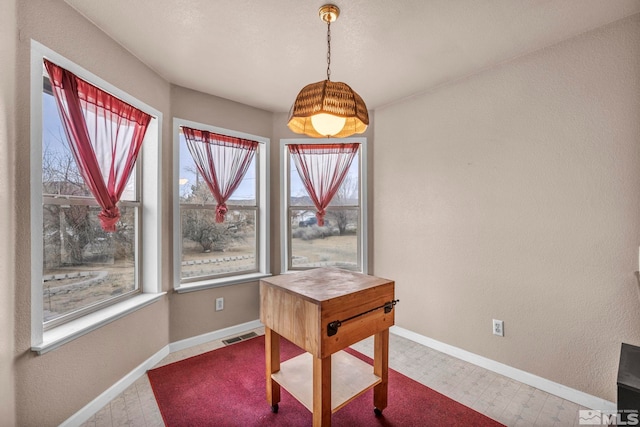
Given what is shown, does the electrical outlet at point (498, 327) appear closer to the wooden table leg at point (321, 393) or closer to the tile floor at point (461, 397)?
the tile floor at point (461, 397)

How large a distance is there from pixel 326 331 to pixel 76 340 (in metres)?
1.59

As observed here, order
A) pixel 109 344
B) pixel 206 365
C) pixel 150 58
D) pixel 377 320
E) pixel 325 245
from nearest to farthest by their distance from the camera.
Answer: pixel 377 320 < pixel 109 344 < pixel 150 58 < pixel 206 365 < pixel 325 245

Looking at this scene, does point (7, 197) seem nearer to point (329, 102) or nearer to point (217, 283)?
point (329, 102)

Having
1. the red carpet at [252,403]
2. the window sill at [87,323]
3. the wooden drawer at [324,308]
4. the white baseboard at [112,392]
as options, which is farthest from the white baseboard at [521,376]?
the window sill at [87,323]

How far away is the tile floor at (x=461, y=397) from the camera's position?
1.85m

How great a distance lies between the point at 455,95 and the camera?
8.77ft

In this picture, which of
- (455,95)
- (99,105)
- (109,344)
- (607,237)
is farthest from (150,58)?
(607,237)

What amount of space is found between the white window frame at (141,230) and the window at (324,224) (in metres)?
1.36

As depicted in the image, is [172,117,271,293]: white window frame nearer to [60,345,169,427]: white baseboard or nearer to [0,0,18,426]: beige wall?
[60,345,169,427]: white baseboard

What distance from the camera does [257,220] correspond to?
3432 millimetres

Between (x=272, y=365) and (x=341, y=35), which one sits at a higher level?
(x=341, y=35)

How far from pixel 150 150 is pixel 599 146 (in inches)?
135

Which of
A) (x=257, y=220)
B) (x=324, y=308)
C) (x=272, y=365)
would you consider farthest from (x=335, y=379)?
(x=257, y=220)

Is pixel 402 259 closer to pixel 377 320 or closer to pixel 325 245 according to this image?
pixel 325 245
